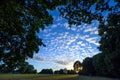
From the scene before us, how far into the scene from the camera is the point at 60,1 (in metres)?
11.4

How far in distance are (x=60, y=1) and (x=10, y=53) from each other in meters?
5.62

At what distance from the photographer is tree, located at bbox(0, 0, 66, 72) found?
12.9 metres

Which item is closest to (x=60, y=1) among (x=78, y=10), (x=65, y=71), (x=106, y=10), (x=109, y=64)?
(x=78, y=10)

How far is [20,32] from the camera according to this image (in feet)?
48.9

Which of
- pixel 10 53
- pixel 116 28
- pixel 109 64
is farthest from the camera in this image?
pixel 109 64

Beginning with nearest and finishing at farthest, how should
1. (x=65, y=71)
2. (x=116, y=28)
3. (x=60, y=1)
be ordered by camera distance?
(x=60, y=1), (x=116, y=28), (x=65, y=71)

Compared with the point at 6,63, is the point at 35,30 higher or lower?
higher

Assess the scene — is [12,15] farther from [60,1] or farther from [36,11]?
[60,1]

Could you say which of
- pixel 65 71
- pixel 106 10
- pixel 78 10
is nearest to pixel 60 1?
pixel 78 10

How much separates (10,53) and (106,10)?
6515 mm

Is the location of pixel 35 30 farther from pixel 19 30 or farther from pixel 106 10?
pixel 106 10

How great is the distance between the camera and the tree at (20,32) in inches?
509

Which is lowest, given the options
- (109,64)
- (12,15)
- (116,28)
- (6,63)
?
(6,63)

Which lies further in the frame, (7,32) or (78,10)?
(7,32)
